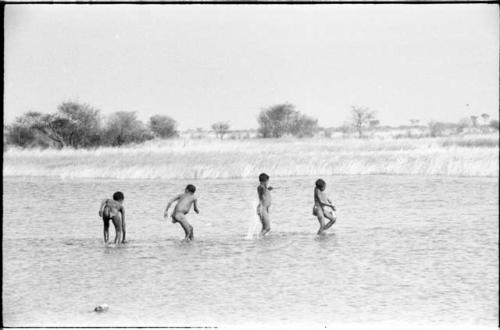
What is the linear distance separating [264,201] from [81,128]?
3551mm

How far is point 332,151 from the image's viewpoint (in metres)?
13.7

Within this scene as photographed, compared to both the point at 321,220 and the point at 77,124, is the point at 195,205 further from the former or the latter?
the point at 77,124

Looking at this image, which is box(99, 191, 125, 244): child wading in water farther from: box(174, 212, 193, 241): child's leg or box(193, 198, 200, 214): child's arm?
box(193, 198, 200, 214): child's arm

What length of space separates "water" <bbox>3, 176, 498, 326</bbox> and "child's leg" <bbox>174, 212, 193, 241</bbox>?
137 millimetres

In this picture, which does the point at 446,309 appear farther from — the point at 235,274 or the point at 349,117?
the point at 349,117

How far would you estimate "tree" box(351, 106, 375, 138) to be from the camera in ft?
41.7

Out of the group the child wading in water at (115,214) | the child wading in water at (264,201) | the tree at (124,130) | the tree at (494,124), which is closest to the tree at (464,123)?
the tree at (494,124)

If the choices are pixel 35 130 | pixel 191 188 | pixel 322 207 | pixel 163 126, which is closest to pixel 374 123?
pixel 322 207

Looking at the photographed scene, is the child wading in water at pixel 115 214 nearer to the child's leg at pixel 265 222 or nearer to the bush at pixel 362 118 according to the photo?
the child's leg at pixel 265 222

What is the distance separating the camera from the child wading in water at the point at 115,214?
12117 millimetres

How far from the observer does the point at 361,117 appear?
12.9 m

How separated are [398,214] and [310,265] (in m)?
2.22

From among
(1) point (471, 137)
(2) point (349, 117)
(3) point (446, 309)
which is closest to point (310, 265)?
(3) point (446, 309)

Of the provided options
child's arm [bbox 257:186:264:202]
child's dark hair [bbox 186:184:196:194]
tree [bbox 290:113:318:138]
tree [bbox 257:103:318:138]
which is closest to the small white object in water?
child's dark hair [bbox 186:184:196:194]
